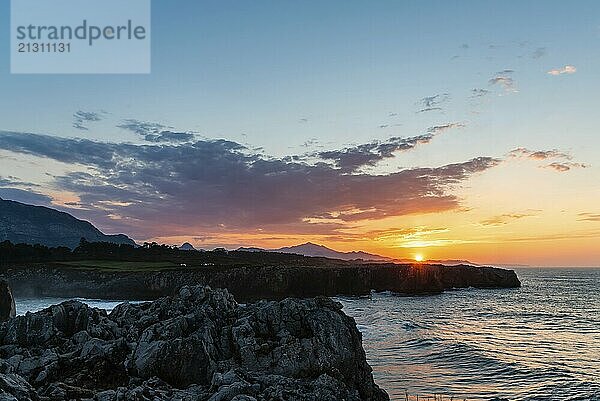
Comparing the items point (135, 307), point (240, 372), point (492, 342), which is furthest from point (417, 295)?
point (240, 372)

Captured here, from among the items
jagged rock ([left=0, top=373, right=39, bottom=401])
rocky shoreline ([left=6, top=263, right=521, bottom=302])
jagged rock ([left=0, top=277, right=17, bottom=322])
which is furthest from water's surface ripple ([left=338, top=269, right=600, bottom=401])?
jagged rock ([left=0, top=277, right=17, bottom=322])

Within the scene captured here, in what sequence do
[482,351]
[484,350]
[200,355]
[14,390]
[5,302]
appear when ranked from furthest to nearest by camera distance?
[484,350], [482,351], [5,302], [200,355], [14,390]

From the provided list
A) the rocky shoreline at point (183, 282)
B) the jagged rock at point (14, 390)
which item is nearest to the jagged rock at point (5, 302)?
the jagged rock at point (14, 390)

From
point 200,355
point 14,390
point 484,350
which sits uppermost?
point 14,390

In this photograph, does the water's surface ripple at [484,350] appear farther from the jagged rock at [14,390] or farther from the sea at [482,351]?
the jagged rock at [14,390]

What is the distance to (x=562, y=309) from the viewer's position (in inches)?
3568

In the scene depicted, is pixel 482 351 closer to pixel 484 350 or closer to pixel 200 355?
pixel 484 350

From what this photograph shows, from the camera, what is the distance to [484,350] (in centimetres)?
4600

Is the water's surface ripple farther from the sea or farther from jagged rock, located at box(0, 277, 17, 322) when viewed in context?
jagged rock, located at box(0, 277, 17, 322)

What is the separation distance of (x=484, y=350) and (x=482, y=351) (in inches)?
31.3

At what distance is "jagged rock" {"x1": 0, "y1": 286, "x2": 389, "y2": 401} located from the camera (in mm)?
18406

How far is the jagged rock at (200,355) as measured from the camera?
60.4 ft

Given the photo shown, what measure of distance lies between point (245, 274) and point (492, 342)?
5750 cm

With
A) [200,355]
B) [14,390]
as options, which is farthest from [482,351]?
[14,390]
